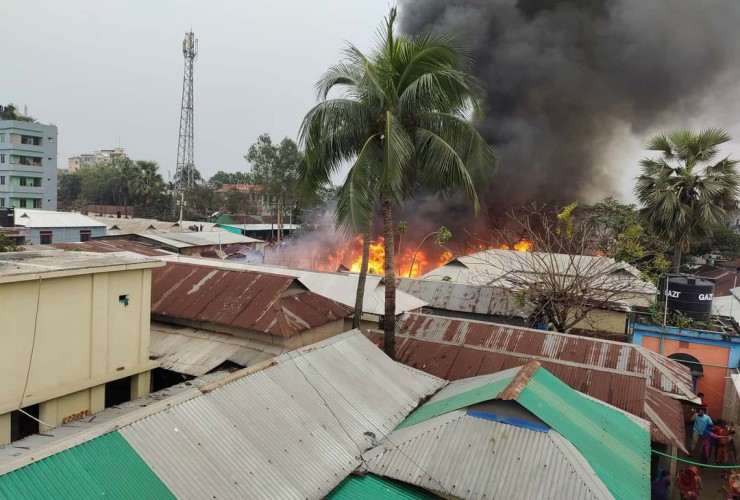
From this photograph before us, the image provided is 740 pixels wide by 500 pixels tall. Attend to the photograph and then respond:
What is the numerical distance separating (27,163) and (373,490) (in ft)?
173

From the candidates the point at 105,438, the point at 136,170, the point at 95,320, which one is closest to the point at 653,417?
the point at 105,438

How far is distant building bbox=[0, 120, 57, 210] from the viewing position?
44.3m

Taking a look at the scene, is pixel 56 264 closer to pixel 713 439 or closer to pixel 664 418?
pixel 664 418

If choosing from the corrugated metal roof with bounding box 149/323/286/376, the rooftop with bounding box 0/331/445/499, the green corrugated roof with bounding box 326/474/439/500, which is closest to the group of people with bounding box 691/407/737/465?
the rooftop with bounding box 0/331/445/499

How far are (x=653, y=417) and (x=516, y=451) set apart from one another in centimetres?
524

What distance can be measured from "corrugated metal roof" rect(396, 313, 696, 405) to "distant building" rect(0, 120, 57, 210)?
46677mm

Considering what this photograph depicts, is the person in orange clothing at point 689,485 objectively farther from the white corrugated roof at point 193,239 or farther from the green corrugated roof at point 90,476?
the white corrugated roof at point 193,239

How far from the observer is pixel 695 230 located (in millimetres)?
16562

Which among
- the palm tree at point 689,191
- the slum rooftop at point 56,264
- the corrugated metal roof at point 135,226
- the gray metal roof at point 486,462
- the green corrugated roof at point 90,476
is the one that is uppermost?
the palm tree at point 689,191

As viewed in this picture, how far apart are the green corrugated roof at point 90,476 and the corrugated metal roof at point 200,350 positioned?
5.51 meters

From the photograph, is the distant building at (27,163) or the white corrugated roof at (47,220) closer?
the white corrugated roof at (47,220)

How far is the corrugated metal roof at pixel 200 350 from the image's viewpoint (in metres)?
10.6

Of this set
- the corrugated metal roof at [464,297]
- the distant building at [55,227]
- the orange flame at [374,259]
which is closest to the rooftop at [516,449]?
the corrugated metal roof at [464,297]

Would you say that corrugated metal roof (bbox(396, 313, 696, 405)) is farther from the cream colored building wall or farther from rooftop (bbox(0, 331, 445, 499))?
the cream colored building wall
